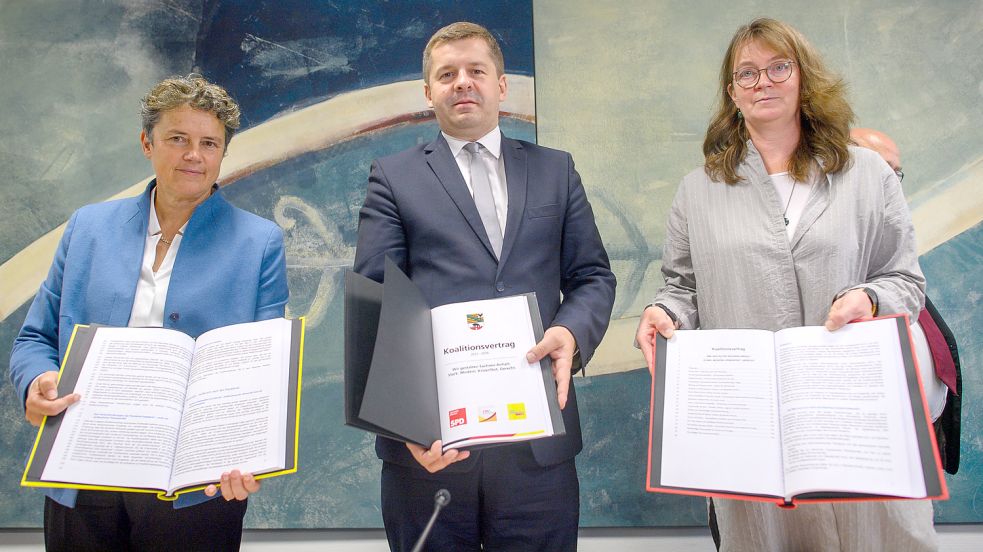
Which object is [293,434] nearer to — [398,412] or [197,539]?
[398,412]

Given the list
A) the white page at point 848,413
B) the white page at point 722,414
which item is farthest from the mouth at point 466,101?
the white page at point 848,413

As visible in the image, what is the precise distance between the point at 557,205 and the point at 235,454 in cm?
98

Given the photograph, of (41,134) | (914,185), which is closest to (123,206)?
(41,134)

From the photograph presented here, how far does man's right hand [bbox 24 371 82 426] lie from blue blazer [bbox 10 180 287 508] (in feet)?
A: 0.30

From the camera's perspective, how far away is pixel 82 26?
2.92 m

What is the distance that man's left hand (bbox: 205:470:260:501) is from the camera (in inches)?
50.3

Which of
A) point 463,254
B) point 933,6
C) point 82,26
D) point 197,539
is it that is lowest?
point 197,539

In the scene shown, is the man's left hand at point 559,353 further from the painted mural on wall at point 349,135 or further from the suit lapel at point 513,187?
the painted mural on wall at point 349,135

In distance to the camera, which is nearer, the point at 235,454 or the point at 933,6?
the point at 235,454

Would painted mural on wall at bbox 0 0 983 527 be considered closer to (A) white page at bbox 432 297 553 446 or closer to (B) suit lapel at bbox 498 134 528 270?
(B) suit lapel at bbox 498 134 528 270

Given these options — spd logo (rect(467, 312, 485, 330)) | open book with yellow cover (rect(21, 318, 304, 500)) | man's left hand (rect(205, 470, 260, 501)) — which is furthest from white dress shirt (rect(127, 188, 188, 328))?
spd logo (rect(467, 312, 485, 330))

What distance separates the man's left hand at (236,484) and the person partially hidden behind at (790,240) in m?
0.90

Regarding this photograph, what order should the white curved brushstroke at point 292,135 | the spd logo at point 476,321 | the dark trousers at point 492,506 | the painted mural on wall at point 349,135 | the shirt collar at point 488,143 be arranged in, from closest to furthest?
1. the spd logo at point 476,321
2. the dark trousers at point 492,506
3. the shirt collar at point 488,143
4. the painted mural on wall at point 349,135
5. the white curved brushstroke at point 292,135

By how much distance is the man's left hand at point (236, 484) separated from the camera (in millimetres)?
1277
